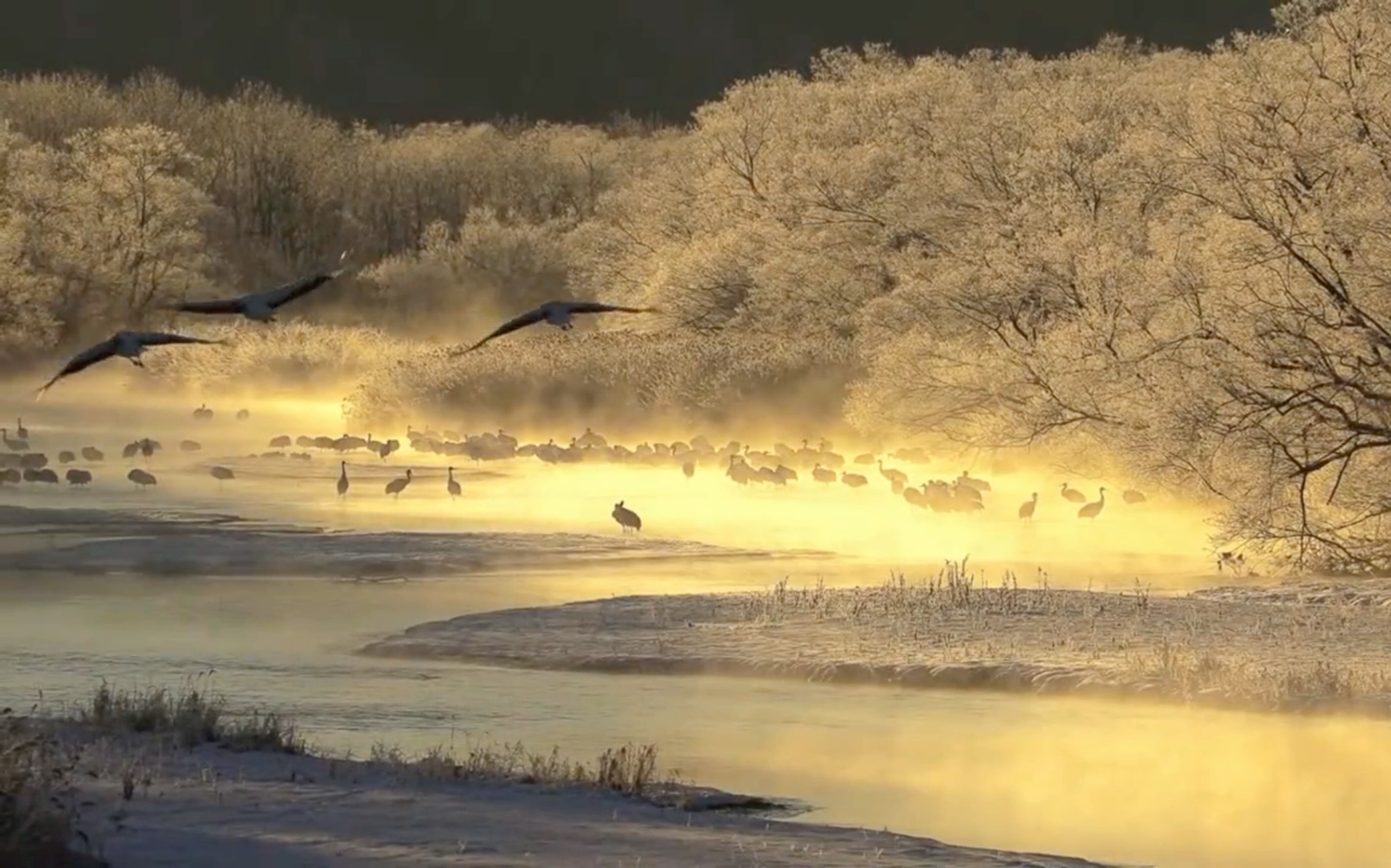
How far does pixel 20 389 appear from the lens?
60.4 metres

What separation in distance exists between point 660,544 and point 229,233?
5552cm

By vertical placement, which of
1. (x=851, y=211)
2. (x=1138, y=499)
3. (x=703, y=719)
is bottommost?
(x=703, y=719)

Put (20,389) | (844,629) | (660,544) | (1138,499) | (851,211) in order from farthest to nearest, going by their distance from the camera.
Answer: (20,389)
(851,211)
(1138,499)
(660,544)
(844,629)

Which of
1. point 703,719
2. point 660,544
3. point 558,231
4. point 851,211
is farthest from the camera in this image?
→ point 558,231

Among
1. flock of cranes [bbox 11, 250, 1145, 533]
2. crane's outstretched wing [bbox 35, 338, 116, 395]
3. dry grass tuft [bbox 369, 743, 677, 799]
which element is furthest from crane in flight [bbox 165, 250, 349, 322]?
flock of cranes [bbox 11, 250, 1145, 533]

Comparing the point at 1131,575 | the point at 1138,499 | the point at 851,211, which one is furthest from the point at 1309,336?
the point at 851,211

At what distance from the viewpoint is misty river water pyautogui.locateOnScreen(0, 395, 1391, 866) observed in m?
15.6

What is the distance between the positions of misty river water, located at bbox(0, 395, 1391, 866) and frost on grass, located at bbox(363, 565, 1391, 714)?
0.43 m

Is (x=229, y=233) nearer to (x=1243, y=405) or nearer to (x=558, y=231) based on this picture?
(x=558, y=231)

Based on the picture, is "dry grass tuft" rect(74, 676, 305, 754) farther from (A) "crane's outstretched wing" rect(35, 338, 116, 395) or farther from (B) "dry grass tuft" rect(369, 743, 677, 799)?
(A) "crane's outstretched wing" rect(35, 338, 116, 395)

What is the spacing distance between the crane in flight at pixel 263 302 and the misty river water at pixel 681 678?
4.06m

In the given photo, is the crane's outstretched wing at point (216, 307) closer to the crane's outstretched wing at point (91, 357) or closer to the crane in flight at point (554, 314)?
the crane's outstretched wing at point (91, 357)

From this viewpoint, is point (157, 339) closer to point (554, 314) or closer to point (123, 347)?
point (123, 347)

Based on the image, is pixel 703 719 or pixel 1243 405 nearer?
pixel 703 719
